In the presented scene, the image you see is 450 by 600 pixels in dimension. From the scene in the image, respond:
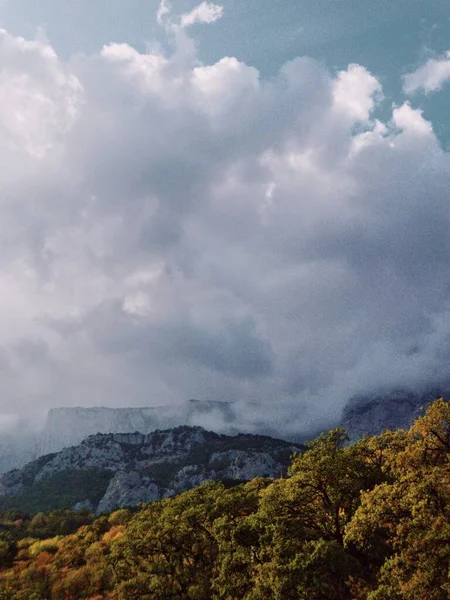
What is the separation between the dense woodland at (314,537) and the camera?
28.5m

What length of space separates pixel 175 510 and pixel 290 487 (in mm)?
19906

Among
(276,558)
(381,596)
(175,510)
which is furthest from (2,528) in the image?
(381,596)

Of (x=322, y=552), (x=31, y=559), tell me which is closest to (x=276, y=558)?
(x=322, y=552)

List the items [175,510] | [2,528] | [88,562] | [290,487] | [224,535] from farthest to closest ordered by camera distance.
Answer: [2,528] → [88,562] → [175,510] → [290,487] → [224,535]

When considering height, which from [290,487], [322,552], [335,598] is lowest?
[335,598]

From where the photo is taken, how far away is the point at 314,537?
40.4 m

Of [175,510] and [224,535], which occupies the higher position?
[175,510]

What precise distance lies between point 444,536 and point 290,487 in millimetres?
20319

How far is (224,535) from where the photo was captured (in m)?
41.8

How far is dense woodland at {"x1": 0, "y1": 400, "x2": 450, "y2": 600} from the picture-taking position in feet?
93.4

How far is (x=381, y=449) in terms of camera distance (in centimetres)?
5184

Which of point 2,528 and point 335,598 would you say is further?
point 2,528

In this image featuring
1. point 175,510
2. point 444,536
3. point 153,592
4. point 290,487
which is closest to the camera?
point 444,536

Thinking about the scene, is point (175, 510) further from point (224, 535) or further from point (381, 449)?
point (381, 449)
